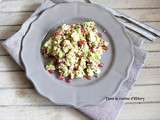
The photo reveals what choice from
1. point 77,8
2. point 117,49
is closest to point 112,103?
point 117,49

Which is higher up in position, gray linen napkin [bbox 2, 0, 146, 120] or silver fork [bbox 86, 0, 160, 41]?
silver fork [bbox 86, 0, 160, 41]

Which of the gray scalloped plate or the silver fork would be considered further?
the silver fork

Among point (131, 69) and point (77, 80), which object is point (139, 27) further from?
point (77, 80)

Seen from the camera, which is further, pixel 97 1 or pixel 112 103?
pixel 97 1

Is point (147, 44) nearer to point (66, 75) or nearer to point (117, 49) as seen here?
point (117, 49)

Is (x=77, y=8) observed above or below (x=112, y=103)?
above

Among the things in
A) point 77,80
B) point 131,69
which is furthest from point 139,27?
point 77,80
